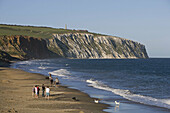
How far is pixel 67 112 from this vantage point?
1767cm

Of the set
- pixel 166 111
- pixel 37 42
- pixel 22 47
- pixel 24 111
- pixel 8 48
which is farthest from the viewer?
pixel 37 42

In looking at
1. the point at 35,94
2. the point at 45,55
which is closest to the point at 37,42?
the point at 45,55

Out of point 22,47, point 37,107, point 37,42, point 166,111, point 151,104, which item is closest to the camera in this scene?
point 37,107

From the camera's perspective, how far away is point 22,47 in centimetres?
16862

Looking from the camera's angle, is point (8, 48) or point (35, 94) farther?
point (8, 48)

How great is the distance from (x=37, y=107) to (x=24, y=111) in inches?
76.4

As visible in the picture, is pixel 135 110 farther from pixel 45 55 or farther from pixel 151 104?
pixel 45 55

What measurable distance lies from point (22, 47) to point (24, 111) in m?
156

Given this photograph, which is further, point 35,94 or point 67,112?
point 35,94

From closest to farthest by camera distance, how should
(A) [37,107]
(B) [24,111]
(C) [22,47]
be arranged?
(B) [24,111]
(A) [37,107]
(C) [22,47]

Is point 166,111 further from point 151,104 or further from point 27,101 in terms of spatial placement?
point 27,101

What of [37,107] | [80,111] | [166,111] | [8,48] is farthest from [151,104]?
[8,48]

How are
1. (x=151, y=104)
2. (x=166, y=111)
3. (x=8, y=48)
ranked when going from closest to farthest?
(x=166, y=111)
(x=151, y=104)
(x=8, y=48)

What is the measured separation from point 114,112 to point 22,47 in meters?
155
